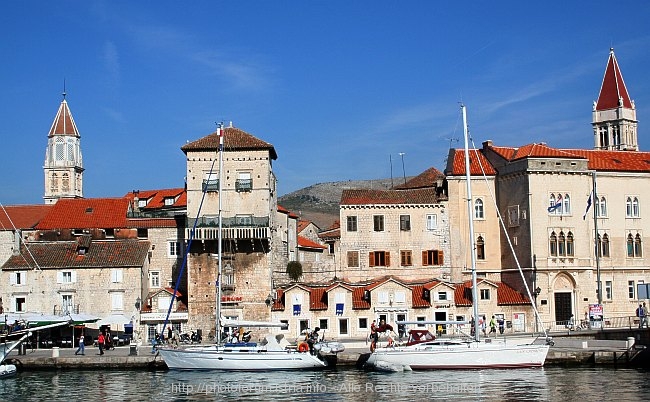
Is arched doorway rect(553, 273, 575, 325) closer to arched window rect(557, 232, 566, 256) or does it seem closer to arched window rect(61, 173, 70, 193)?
arched window rect(557, 232, 566, 256)

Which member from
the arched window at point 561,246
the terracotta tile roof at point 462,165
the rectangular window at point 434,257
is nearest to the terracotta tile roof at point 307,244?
the rectangular window at point 434,257

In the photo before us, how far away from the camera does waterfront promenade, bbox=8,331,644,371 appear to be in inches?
1984

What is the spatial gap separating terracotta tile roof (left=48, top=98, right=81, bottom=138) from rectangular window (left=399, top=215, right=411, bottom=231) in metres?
70.4

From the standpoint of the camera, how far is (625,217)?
7169cm

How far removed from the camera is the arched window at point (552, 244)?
68.2m

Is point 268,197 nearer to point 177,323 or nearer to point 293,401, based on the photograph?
point 177,323

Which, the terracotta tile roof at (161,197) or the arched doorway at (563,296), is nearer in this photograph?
the arched doorway at (563,296)

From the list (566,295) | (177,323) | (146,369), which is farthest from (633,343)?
(177,323)

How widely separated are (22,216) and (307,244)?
2933 cm

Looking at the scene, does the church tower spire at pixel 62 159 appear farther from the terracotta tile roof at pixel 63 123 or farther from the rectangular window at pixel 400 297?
the rectangular window at pixel 400 297

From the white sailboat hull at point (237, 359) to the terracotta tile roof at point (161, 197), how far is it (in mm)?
39365

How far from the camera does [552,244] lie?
224 feet

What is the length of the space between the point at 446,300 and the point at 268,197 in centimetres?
1569

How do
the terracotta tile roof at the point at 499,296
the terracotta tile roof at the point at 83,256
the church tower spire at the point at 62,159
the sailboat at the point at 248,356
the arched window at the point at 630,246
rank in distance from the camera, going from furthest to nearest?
the church tower spire at the point at 62,159 → the arched window at the point at 630,246 → the terracotta tile roof at the point at 83,256 → the terracotta tile roof at the point at 499,296 → the sailboat at the point at 248,356
